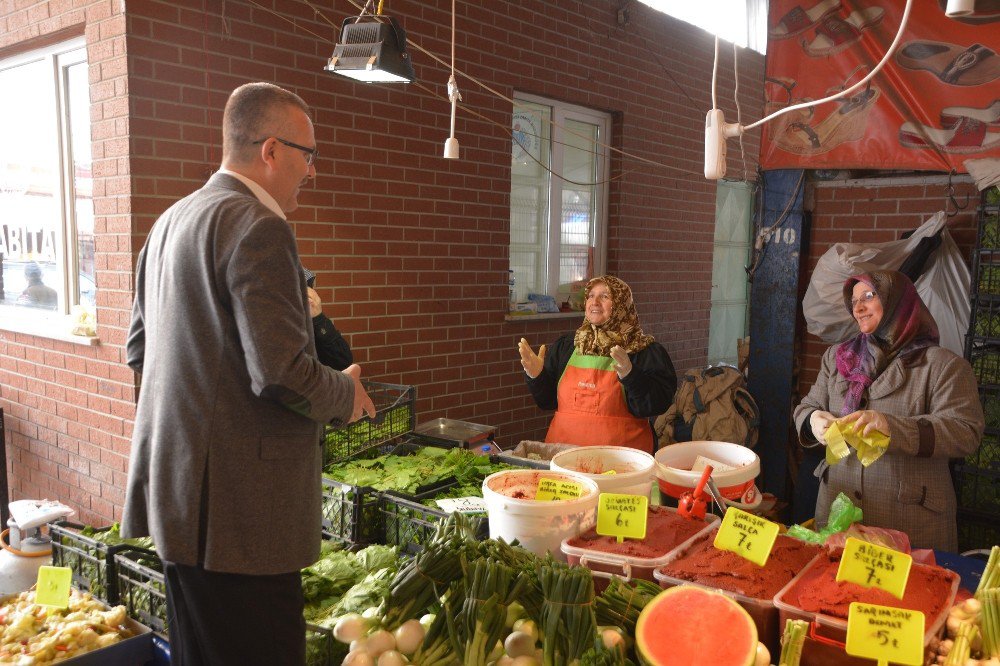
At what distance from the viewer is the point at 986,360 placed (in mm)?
3891

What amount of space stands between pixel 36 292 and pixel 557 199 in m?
3.76

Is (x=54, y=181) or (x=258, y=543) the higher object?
(x=54, y=181)

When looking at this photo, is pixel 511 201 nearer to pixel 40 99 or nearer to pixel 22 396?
pixel 40 99

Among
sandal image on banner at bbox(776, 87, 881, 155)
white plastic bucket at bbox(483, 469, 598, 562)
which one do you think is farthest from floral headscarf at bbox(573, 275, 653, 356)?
white plastic bucket at bbox(483, 469, 598, 562)

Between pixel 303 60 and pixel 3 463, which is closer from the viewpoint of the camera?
pixel 303 60

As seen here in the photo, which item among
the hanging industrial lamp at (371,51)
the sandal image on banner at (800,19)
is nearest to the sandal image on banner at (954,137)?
the sandal image on banner at (800,19)

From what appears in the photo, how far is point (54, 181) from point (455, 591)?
378cm

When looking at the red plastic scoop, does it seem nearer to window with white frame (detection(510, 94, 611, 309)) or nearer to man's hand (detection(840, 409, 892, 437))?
man's hand (detection(840, 409, 892, 437))

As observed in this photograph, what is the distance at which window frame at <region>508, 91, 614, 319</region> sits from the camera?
5973mm

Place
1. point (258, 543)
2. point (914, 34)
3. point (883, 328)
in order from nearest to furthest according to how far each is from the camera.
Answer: point (258, 543) → point (883, 328) → point (914, 34)

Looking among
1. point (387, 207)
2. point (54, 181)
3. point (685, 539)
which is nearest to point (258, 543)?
point (685, 539)

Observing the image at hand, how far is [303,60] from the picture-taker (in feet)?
13.7

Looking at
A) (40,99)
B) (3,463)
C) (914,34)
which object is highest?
(914,34)

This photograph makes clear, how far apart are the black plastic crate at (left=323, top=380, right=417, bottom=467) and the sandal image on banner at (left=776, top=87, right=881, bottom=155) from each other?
2.74 metres
